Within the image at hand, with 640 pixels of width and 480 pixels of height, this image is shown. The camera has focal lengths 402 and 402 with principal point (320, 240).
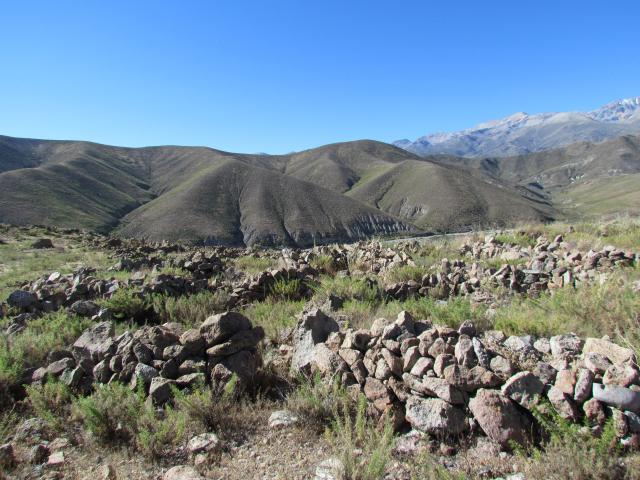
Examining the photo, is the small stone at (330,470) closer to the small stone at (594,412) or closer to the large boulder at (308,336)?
the large boulder at (308,336)

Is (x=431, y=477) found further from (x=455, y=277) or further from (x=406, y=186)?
(x=406, y=186)

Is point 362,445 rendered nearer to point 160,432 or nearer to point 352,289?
point 160,432

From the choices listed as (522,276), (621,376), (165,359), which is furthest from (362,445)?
(522,276)

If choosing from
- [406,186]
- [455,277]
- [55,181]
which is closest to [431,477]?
[455,277]

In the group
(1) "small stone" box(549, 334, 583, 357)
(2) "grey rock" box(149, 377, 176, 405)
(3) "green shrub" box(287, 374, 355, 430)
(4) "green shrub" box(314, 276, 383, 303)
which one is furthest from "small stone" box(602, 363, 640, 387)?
(2) "grey rock" box(149, 377, 176, 405)

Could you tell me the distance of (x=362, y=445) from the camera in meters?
2.83

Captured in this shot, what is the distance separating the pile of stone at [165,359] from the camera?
12.0 feet

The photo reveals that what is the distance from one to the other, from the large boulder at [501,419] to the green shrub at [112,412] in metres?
2.59

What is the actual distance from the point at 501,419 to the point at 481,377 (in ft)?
1.01

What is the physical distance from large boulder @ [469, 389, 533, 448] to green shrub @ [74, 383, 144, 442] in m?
2.59

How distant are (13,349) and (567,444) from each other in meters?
5.11

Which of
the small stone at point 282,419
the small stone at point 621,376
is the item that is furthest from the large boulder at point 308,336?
the small stone at point 621,376

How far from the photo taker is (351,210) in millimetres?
84375

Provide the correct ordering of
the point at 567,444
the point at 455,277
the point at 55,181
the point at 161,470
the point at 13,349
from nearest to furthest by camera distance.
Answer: the point at 567,444, the point at 161,470, the point at 13,349, the point at 455,277, the point at 55,181
